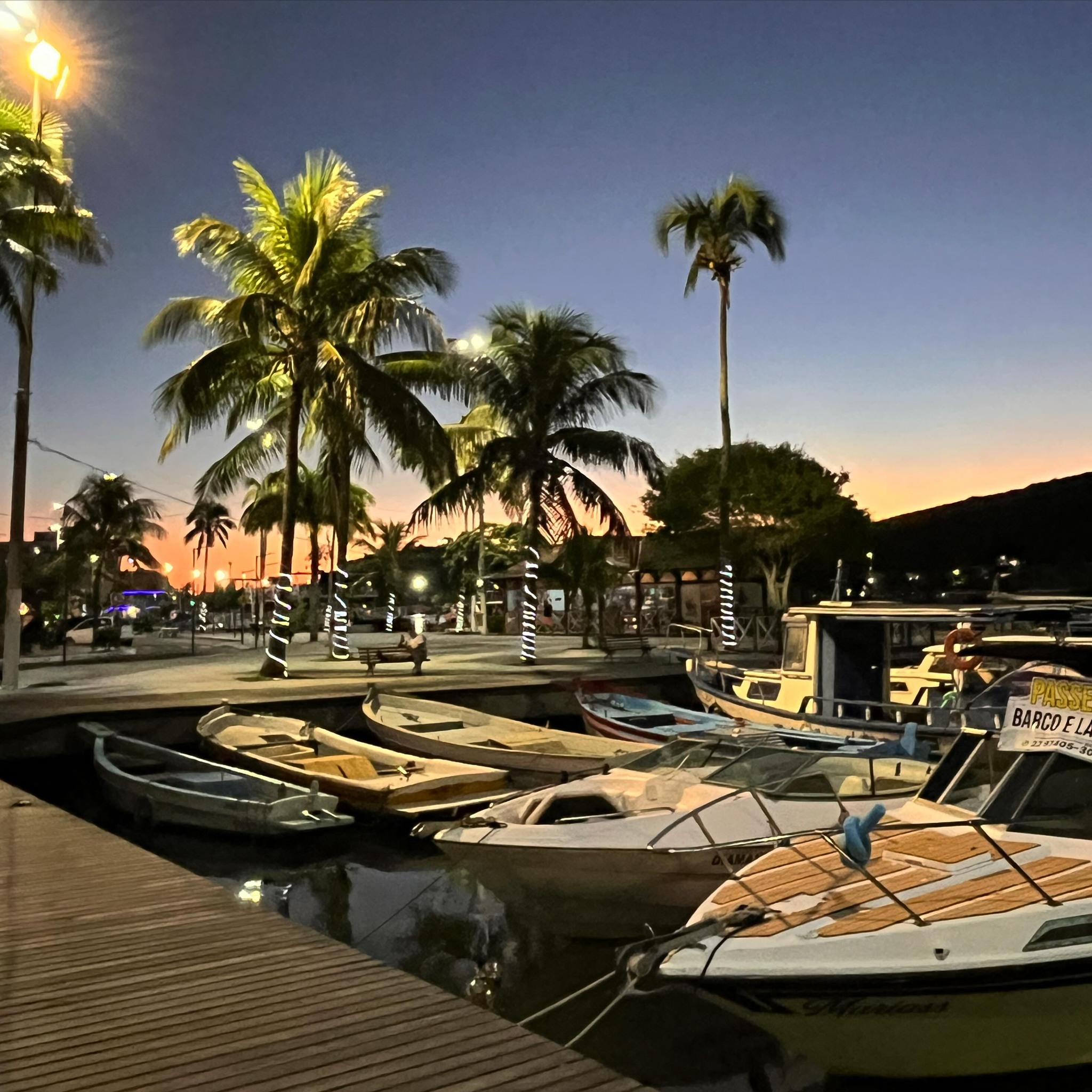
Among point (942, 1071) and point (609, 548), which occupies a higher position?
point (609, 548)

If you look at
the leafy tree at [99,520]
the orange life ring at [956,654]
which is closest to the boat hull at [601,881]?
the orange life ring at [956,654]

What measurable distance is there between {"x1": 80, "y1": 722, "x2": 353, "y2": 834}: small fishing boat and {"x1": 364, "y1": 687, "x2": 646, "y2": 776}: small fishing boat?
2631 mm

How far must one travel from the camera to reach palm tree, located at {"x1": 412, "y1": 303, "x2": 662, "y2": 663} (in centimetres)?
2844

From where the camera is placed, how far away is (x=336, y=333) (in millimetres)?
24016

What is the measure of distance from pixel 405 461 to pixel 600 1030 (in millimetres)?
18428

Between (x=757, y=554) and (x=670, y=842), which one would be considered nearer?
(x=670, y=842)

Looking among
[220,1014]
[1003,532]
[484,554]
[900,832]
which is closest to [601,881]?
[900,832]

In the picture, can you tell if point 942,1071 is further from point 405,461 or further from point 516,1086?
point 405,461

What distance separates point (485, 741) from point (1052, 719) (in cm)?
1041

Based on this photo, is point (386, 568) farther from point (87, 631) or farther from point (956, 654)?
point (956, 654)

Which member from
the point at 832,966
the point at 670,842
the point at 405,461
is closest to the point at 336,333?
the point at 405,461

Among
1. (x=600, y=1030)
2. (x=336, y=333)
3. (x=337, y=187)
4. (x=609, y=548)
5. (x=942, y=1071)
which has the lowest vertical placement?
(x=600, y=1030)

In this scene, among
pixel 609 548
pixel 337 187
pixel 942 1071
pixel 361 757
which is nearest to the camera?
pixel 942 1071

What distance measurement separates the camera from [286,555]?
80.7 feet
